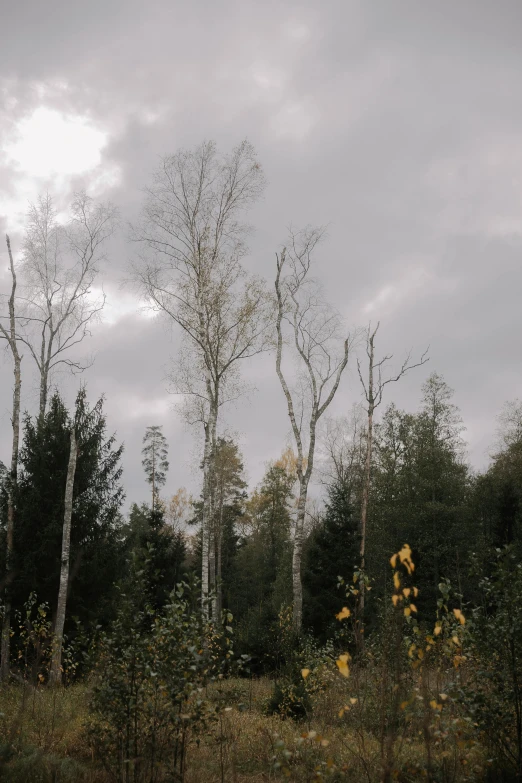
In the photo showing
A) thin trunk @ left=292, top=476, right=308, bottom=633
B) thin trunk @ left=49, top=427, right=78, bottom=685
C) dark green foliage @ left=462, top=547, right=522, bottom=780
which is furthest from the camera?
thin trunk @ left=292, top=476, right=308, bottom=633

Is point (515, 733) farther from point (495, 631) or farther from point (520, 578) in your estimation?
point (520, 578)

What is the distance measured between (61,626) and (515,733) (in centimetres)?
1024

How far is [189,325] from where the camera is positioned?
55.0ft

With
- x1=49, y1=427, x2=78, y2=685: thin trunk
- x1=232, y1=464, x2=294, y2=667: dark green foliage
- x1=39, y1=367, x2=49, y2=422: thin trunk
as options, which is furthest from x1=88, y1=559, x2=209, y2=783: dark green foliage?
x1=232, y1=464, x2=294, y2=667: dark green foliage

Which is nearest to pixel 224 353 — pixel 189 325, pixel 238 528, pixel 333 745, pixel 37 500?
pixel 189 325

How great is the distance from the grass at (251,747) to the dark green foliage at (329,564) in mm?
8013

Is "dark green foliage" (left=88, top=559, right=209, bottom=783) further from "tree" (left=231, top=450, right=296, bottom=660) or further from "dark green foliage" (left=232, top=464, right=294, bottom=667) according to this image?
"tree" (left=231, top=450, right=296, bottom=660)

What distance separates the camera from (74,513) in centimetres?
1502

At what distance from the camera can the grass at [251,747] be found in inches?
207

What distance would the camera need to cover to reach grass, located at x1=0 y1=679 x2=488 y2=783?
17.2 feet

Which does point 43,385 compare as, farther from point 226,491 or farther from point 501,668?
point 226,491

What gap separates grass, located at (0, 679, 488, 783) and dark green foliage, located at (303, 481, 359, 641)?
8.01 metres

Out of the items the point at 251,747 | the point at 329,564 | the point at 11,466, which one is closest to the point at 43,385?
the point at 11,466

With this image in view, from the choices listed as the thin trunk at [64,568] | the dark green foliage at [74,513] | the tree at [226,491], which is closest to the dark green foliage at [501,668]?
the thin trunk at [64,568]
